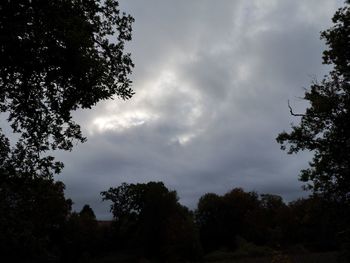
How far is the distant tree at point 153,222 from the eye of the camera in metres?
83.8

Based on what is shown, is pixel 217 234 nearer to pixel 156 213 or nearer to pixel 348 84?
pixel 156 213

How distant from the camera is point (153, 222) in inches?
4033

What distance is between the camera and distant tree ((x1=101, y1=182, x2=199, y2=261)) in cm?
8381

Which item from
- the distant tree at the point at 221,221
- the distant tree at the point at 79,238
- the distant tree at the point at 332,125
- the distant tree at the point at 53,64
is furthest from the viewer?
the distant tree at the point at 221,221

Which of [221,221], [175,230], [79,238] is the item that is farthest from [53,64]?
[221,221]

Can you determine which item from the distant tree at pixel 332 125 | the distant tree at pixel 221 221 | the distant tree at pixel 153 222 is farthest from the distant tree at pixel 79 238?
the distant tree at pixel 332 125

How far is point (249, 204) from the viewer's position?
138m

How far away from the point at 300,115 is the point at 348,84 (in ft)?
10.8

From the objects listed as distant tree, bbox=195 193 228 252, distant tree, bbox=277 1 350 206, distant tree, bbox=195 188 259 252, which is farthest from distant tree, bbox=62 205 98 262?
distant tree, bbox=277 1 350 206

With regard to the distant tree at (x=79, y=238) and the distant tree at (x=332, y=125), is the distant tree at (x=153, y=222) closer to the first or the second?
the distant tree at (x=79, y=238)

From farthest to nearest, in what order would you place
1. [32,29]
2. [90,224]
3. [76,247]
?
[90,224] → [76,247] → [32,29]

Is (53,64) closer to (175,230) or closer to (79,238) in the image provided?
(175,230)

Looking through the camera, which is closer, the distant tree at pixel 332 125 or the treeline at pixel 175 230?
the distant tree at pixel 332 125

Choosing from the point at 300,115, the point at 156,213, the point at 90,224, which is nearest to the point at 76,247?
the point at 90,224
